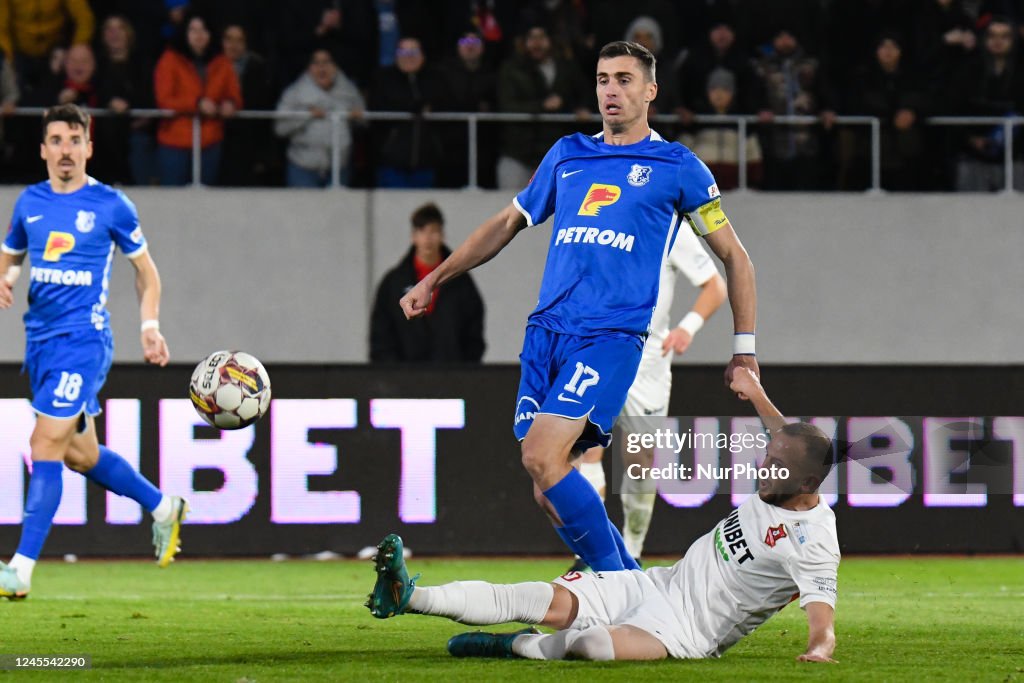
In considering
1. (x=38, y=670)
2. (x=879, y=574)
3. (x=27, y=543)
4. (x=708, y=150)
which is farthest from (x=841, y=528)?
(x=38, y=670)

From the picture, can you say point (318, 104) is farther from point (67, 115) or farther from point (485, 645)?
point (485, 645)

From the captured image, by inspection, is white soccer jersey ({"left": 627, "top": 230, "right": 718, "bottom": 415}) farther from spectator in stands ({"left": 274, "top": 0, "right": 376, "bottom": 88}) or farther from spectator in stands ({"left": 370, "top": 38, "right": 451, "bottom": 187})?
spectator in stands ({"left": 274, "top": 0, "right": 376, "bottom": 88})

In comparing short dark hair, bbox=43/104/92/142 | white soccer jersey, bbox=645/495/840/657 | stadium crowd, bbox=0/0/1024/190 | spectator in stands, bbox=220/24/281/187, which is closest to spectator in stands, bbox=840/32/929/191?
stadium crowd, bbox=0/0/1024/190

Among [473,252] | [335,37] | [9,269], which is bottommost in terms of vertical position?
[9,269]

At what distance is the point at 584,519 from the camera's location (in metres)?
6.30

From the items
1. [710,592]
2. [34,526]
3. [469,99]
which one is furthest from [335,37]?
[710,592]

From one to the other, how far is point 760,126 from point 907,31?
5.87ft

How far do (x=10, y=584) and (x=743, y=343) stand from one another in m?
3.93

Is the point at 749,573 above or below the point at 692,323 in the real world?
below

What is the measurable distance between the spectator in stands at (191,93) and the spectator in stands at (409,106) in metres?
1.24

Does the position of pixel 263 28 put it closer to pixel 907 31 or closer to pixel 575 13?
pixel 575 13

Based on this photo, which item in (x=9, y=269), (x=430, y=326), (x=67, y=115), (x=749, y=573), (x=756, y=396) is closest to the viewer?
(x=756, y=396)

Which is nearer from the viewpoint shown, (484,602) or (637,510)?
(484,602)

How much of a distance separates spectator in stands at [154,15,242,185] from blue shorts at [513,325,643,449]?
27.5 ft
